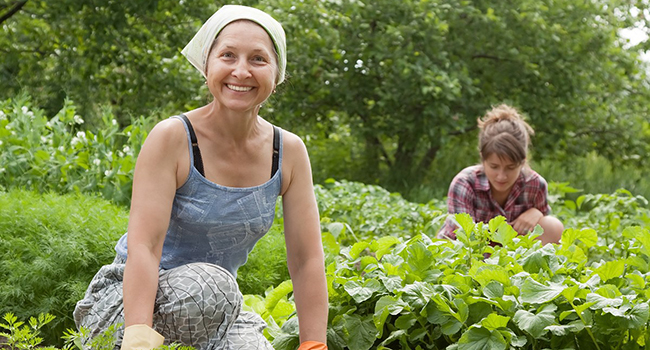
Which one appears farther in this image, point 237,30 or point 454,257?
point 454,257

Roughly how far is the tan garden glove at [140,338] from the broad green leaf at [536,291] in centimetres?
94

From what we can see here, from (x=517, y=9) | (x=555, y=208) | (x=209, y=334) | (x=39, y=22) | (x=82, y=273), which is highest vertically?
(x=517, y=9)

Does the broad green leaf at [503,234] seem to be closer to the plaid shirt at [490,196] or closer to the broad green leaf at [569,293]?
the broad green leaf at [569,293]

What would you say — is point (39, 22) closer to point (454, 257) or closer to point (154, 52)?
point (154, 52)

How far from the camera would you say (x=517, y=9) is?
855 cm

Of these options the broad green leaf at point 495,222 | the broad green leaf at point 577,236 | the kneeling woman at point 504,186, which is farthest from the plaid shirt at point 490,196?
the broad green leaf at point 495,222

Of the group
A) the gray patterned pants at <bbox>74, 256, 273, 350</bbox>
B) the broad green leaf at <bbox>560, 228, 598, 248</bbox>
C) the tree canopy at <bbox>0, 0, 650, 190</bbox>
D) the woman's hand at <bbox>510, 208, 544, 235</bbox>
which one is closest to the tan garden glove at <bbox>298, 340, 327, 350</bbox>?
the gray patterned pants at <bbox>74, 256, 273, 350</bbox>

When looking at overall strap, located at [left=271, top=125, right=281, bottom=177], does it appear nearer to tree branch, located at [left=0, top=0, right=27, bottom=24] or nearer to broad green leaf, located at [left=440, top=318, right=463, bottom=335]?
broad green leaf, located at [left=440, top=318, right=463, bottom=335]

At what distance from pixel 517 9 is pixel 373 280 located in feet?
23.0

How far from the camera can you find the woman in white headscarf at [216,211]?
6.26 ft

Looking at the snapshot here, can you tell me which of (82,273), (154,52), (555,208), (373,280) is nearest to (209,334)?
(373,280)

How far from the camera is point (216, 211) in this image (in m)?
2.02

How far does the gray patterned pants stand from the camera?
1.93 m

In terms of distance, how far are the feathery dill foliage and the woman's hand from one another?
1.95m
